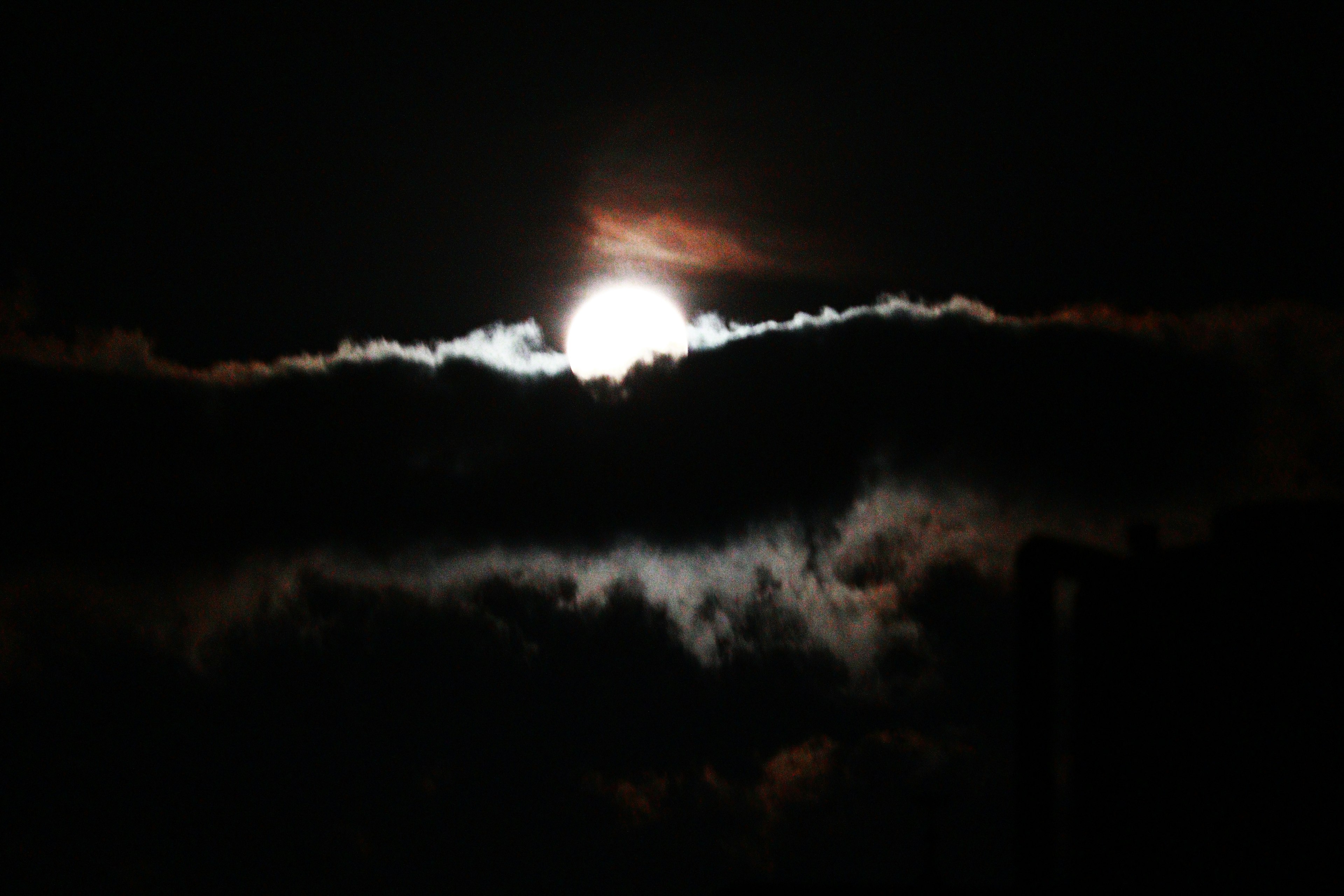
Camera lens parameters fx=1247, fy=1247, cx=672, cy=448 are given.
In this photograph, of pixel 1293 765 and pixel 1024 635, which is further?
pixel 1024 635

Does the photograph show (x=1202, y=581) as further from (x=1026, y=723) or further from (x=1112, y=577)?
(x=1026, y=723)

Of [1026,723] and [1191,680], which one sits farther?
[1026,723]

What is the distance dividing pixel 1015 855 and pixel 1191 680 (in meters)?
4.18

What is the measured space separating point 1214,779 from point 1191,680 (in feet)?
4.35

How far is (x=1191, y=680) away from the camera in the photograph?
55.6 ft

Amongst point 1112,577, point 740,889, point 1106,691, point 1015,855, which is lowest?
point 740,889

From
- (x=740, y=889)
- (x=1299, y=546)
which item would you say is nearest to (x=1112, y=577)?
(x=1299, y=546)

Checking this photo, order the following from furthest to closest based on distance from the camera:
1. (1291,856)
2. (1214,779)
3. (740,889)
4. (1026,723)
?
(740,889)
(1026,723)
(1214,779)
(1291,856)

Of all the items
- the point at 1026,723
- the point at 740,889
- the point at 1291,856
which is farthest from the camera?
the point at 740,889

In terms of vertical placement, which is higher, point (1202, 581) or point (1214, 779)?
point (1202, 581)

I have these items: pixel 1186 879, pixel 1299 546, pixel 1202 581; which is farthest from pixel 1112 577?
pixel 1186 879

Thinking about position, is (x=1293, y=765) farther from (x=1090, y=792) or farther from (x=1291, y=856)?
(x=1090, y=792)

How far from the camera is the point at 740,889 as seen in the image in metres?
25.0

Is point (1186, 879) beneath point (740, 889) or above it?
above
